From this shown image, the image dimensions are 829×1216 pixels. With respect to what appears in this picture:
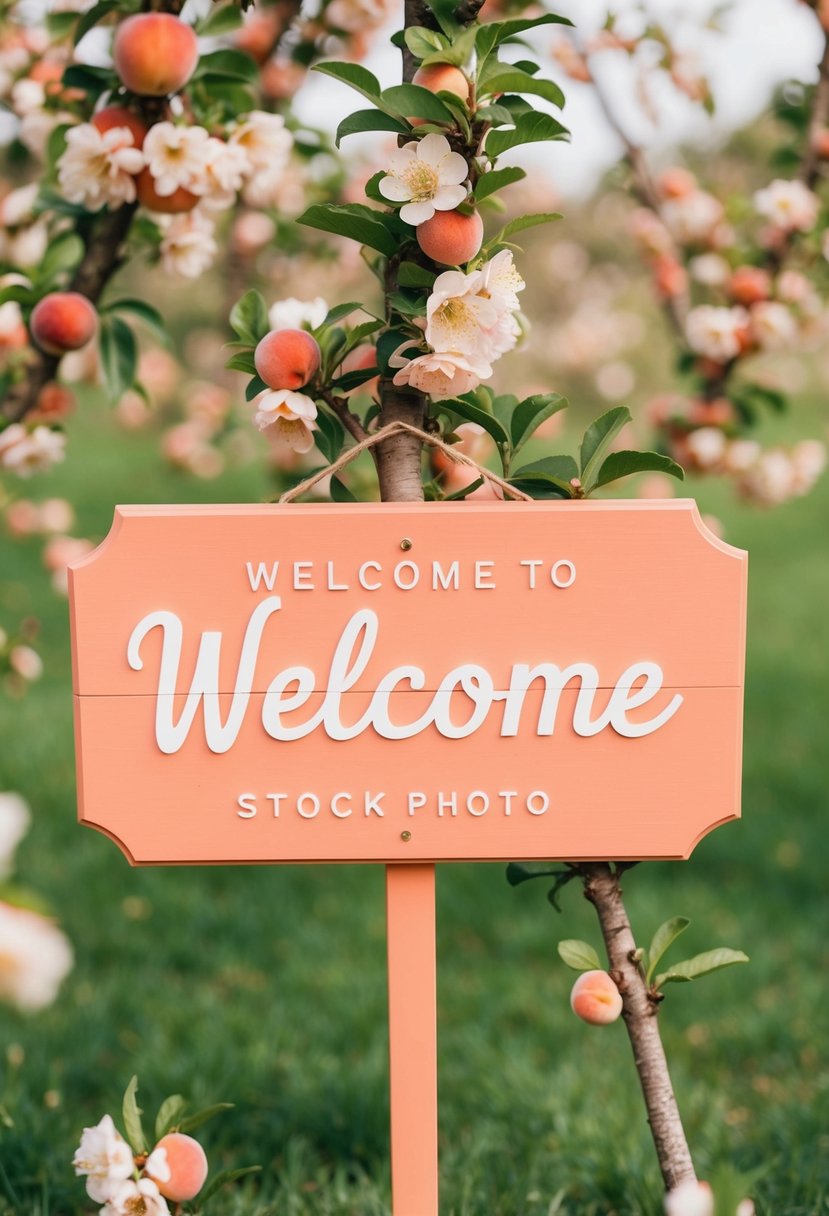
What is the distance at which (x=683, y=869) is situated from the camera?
10.5 feet

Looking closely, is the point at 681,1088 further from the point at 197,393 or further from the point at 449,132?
the point at 197,393

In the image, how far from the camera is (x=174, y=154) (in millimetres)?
1434

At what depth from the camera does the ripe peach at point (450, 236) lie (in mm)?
1089

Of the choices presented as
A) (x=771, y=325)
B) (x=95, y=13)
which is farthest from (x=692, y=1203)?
(x=771, y=325)

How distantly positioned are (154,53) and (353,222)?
0.47m

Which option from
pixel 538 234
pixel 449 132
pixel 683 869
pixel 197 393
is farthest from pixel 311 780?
pixel 538 234

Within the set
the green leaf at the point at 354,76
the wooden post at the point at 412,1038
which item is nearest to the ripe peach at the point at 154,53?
the green leaf at the point at 354,76

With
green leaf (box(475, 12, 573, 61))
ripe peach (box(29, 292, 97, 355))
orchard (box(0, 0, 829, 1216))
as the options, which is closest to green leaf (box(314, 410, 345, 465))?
orchard (box(0, 0, 829, 1216))

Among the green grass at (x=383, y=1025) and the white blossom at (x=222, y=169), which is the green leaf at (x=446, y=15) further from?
the green grass at (x=383, y=1025)

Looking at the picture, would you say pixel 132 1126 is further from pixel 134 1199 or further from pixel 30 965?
pixel 30 965

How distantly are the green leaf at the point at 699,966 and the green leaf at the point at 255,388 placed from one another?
28.0 inches

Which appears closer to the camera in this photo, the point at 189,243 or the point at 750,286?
the point at 189,243

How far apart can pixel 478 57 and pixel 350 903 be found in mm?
2251

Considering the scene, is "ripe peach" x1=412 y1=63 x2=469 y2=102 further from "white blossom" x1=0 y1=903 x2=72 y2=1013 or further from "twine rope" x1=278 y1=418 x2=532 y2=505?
"white blossom" x1=0 y1=903 x2=72 y2=1013
